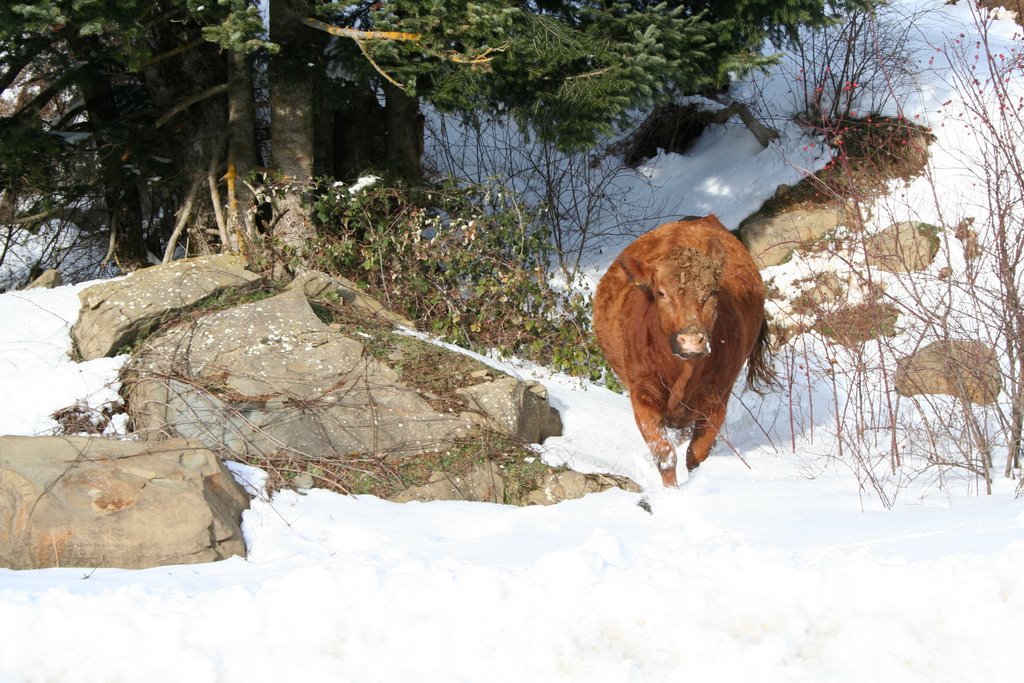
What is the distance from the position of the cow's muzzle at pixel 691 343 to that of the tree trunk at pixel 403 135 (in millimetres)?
4888

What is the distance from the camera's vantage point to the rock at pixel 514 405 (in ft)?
21.6

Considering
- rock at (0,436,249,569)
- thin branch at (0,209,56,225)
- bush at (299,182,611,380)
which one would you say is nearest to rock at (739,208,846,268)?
bush at (299,182,611,380)

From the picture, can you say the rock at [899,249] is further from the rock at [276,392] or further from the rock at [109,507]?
the rock at [109,507]

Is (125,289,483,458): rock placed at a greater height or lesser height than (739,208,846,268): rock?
lesser

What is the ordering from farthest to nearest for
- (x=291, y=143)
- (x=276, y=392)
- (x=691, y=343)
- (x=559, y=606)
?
(x=291, y=143)
(x=276, y=392)
(x=691, y=343)
(x=559, y=606)

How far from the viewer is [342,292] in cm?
808

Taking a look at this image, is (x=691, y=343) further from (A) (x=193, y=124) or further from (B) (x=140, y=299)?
(A) (x=193, y=124)

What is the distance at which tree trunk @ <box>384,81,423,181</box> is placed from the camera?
32.6ft

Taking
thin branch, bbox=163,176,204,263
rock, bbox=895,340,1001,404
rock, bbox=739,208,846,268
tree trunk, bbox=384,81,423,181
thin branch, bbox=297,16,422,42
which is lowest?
rock, bbox=895,340,1001,404

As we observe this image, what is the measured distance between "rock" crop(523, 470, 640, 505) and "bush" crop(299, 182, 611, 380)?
281cm

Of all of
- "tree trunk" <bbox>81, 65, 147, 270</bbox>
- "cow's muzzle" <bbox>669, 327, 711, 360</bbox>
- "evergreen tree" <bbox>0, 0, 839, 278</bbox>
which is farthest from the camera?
"tree trunk" <bbox>81, 65, 147, 270</bbox>

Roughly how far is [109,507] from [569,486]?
8.58 ft

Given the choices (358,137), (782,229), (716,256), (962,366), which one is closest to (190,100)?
(358,137)

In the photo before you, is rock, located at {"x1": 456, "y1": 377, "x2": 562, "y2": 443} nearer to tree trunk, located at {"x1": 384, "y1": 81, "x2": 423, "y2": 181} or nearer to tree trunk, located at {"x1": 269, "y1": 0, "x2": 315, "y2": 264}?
tree trunk, located at {"x1": 269, "y1": 0, "x2": 315, "y2": 264}
